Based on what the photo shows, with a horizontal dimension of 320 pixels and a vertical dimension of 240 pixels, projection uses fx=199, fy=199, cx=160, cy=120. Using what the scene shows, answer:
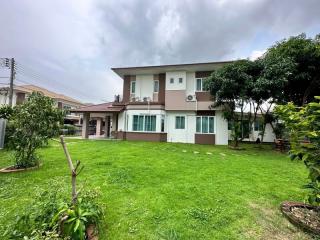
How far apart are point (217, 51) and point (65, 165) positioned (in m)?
16.2

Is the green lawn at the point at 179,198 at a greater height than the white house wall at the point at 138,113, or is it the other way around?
the white house wall at the point at 138,113

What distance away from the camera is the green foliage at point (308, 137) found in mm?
3273

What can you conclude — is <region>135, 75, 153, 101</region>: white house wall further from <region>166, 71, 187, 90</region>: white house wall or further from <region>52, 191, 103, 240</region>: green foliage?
<region>52, 191, 103, 240</region>: green foliage

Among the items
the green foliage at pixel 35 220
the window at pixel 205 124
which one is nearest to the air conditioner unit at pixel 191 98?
the window at pixel 205 124

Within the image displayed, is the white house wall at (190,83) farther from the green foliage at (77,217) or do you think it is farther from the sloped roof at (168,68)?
the green foliage at (77,217)

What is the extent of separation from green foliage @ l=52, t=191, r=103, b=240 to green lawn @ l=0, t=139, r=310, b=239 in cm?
34

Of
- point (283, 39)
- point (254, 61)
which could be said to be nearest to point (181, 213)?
point (254, 61)

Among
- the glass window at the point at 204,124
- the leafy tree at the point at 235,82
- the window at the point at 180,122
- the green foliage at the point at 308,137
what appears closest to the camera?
the green foliage at the point at 308,137

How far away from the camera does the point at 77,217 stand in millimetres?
2926

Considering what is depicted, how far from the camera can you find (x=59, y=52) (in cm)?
1820

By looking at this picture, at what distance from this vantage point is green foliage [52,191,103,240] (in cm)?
276

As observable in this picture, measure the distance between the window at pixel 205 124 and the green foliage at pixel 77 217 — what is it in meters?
15.6

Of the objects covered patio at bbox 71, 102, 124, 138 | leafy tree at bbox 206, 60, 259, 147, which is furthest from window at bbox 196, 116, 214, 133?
covered patio at bbox 71, 102, 124, 138

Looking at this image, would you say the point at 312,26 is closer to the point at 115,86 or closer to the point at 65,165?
the point at 65,165
